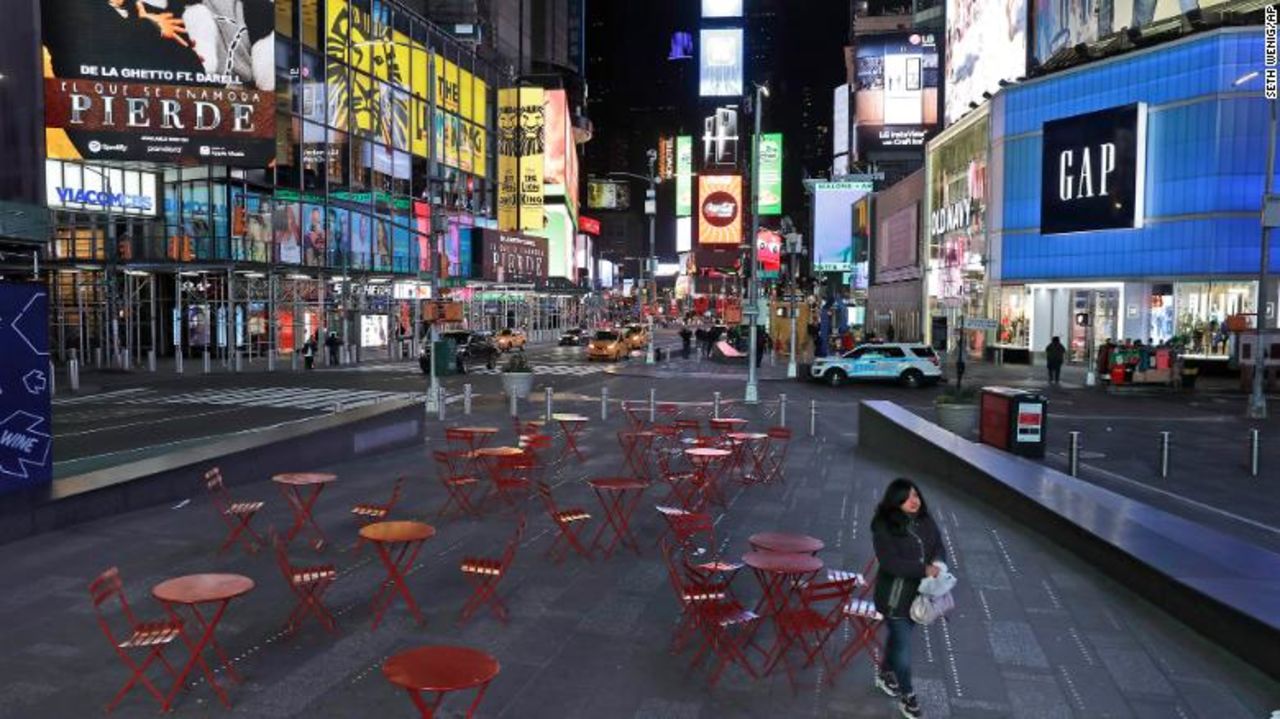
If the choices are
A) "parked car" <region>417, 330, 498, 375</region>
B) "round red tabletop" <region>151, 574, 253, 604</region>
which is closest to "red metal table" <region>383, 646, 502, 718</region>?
"round red tabletop" <region>151, 574, 253, 604</region>

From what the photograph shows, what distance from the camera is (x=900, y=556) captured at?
635 centimetres

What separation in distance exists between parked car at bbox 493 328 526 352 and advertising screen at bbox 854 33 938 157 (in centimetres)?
3617

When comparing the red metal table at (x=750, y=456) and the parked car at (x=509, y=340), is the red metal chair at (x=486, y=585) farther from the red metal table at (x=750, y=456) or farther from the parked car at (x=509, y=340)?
the parked car at (x=509, y=340)

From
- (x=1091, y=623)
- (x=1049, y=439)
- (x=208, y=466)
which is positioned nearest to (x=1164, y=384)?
(x=1049, y=439)

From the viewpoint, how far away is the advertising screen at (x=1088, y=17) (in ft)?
136

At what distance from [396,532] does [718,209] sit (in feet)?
321

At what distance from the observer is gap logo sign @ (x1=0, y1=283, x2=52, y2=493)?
418 inches

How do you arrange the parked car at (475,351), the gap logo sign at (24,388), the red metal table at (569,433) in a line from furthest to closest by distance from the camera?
the parked car at (475,351), the red metal table at (569,433), the gap logo sign at (24,388)

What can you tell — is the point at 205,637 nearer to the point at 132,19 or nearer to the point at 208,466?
the point at 208,466

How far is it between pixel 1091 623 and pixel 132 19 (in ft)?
141

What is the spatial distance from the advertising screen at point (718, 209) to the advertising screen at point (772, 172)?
3847mm

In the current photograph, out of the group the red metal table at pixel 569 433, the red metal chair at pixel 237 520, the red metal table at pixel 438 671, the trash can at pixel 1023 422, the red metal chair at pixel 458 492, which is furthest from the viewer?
the red metal table at pixel 569 433

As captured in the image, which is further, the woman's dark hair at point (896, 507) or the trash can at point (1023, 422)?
the trash can at point (1023, 422)

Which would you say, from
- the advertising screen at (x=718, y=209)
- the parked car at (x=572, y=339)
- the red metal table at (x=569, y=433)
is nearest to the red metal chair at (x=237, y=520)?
the red metal table at (x=569, y=433)
